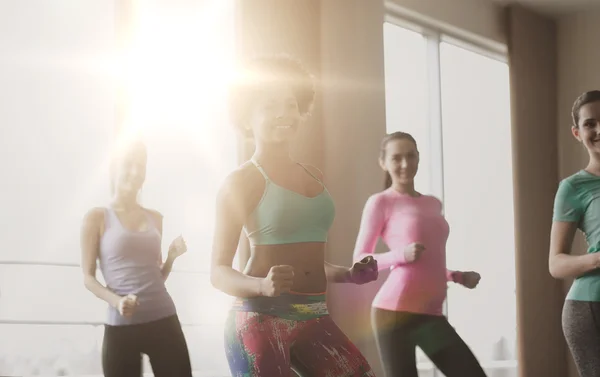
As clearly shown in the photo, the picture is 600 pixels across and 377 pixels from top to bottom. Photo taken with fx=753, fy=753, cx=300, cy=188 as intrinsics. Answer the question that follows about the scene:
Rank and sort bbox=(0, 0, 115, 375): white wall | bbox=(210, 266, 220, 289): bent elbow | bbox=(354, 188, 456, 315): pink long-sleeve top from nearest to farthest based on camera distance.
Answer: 1. bbox=(210, 266, 220, 289): bent elbow
2. bbox=(354, 188, 456, 315): pink long-sleeve top
3. bbox=(0, 0, 115, 375): white wall

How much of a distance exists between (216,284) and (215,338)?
69.2 inches

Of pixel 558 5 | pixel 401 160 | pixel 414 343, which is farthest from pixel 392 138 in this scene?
pixel 558 5

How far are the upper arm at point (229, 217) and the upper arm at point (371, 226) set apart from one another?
3.36 feet

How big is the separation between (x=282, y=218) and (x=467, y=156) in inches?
142

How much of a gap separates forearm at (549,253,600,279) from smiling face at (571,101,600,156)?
35 centimetres

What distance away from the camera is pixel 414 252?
2.48 m

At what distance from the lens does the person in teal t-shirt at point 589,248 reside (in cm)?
196

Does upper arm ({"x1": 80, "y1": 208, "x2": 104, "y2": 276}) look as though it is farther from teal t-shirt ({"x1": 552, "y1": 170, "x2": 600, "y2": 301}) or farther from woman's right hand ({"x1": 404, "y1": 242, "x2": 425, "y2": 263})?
teal t-shirt ({"x1": 552, "y1": 170, "x2": 600, "y2": 301})

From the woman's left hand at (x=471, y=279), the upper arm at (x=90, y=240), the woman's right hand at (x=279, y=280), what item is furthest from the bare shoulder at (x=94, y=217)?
the woman's left hand at (x=471, y=279)

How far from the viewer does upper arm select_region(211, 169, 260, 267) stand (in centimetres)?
166

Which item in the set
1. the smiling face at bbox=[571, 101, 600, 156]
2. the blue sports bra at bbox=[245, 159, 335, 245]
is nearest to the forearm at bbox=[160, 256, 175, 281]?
the blue sports bra at bbox=[245, 159, 335, 245]

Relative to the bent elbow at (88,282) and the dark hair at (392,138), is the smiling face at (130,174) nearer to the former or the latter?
the bent elbow at (88,282)

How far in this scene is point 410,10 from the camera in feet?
14.8

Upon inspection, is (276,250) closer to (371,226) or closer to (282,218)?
(282,218)
